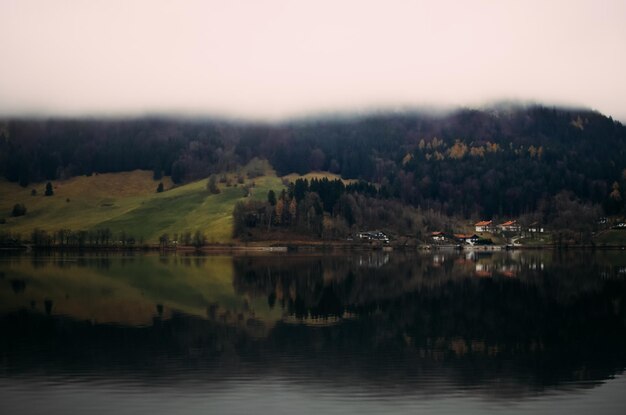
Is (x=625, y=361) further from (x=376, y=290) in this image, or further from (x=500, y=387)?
(x=376, y=290)

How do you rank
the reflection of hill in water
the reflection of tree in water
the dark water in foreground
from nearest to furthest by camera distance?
the dark water in foreground < the reflection of hill in water < the reflection of tree in water

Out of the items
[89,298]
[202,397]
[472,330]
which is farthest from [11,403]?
[89,298]

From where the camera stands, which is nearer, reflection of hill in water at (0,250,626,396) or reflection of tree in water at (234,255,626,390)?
reflection of hill in water at (0,250,626,396)

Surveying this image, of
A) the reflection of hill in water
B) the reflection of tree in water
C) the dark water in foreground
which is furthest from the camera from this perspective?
the reflection of tree in water

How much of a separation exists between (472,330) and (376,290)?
2937 centimetres

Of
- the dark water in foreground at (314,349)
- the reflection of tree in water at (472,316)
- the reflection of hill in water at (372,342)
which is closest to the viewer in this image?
the dark water in foreground at (314,349)

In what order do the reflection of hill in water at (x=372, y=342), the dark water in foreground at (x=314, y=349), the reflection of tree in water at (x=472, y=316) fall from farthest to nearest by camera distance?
the reflection of tree in water at (x=472, y=316) < the reflection of hill in water at (x=372, y=342) < the dark water in foreground at (x=314, y=349)

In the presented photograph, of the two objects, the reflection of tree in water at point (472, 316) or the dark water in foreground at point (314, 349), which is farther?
the reflection of tree in water at point (472, 316)

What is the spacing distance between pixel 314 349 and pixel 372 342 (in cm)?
449

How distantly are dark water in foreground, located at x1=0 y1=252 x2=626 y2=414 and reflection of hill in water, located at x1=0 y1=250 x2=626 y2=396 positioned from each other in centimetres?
16

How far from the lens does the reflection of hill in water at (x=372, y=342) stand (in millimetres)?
36688

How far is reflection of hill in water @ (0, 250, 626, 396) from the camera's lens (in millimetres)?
36688

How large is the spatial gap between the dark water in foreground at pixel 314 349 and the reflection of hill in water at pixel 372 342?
0.51 feet

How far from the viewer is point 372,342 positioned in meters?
45.6
